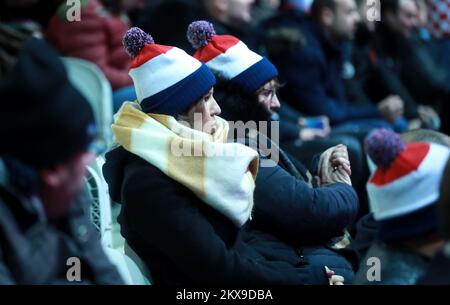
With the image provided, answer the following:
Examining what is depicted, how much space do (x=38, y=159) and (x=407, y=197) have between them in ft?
2.92

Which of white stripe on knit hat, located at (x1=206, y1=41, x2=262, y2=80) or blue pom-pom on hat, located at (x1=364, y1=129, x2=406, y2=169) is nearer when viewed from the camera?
blue pom-pom on hat, located at (x1=364, y1=129, x2=406, y2=169)

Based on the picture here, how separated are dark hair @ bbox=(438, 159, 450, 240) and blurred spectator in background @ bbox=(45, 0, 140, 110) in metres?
2.28

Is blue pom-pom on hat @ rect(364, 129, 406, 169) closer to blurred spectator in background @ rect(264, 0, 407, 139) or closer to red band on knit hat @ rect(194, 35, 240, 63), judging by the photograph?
red band on knit hat @ rect(194, 35, 240, 63)

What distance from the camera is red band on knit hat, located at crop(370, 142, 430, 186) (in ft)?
7.41

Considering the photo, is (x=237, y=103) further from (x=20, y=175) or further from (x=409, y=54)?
(x=409, y=54)

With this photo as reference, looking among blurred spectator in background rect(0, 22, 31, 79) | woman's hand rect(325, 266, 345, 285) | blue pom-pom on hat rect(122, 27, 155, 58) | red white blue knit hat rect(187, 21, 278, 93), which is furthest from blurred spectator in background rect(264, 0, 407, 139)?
blue pom-pom on hat rect(122, 27, 155, 58)

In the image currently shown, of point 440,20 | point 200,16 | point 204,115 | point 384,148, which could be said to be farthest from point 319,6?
point 384,148

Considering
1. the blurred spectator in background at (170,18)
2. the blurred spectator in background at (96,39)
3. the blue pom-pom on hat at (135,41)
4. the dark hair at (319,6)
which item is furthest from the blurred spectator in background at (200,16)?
the blue pom-pom on hat at (135,41)

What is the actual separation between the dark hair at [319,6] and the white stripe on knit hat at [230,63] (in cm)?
207

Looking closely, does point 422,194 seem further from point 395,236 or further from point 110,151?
point 110,151

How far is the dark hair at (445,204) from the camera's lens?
6.84 ft

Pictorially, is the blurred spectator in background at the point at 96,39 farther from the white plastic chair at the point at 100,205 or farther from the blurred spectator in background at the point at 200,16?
the white plastic chair at the point at 100,205

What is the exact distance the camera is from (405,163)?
7.41ft

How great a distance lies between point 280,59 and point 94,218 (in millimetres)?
1833
